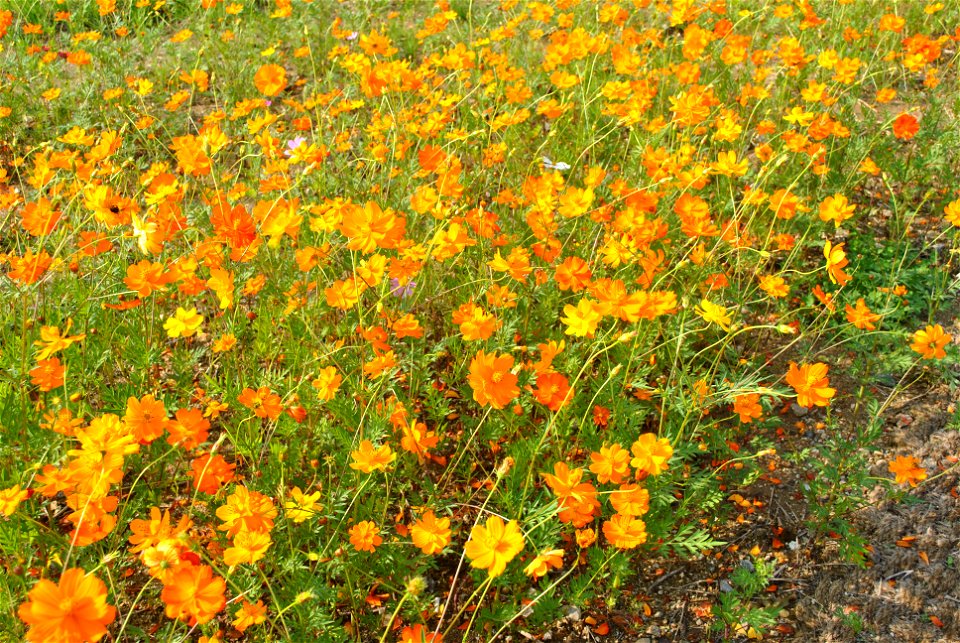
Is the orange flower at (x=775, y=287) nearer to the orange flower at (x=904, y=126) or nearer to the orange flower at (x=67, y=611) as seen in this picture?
the orange flower at (x=904, y=126)

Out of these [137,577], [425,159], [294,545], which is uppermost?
[425,159]

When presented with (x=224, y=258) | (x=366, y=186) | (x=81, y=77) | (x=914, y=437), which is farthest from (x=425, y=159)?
(x=81, y=77)

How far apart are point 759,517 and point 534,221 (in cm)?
117

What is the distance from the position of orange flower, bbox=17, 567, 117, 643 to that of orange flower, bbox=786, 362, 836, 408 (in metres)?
1.65

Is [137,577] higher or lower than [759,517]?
higher

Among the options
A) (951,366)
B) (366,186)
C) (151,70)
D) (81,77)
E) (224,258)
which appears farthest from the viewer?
(151,70)

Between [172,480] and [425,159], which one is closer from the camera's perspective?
[172,480]

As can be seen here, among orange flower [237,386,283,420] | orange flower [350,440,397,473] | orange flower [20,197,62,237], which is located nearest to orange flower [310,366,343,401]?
orange flower [237,386,283,420]

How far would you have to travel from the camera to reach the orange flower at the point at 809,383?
188cm

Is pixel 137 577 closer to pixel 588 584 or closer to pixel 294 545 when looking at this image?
pixel 294 545

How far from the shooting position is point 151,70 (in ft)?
16.0

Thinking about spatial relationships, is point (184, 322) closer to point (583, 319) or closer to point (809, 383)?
point (583, 319)

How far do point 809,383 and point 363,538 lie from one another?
1.26m

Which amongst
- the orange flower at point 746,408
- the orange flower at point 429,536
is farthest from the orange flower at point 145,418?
the orange flower at point 746,408
